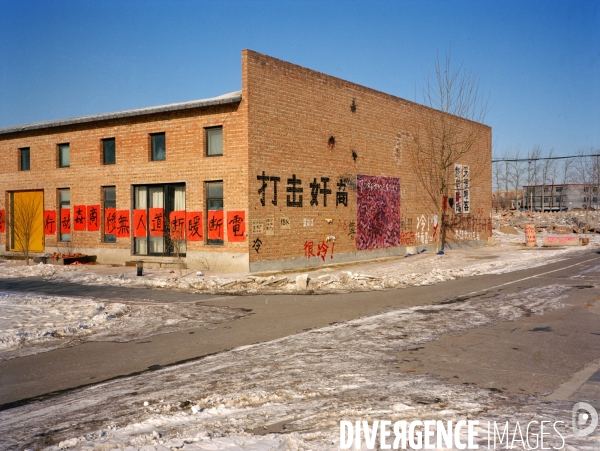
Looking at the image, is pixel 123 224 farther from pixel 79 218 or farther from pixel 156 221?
pixel 79 218

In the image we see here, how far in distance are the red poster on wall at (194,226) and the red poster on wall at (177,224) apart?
309mm

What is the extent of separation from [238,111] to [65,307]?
1085 centimetres

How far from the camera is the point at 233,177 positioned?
70.4 feet

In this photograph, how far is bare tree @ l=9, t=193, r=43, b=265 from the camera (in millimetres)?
27000

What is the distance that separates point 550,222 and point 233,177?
1965 inches

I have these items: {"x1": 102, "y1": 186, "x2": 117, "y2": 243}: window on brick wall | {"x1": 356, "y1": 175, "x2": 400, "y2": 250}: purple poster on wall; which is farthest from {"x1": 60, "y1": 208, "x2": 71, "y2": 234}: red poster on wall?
{"x1": 356, "y1": 175, "x2": 400, "y2": 250}: purple poster on wall

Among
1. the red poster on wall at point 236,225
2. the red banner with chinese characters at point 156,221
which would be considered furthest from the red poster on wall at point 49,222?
the red poster on wall at point 236,225

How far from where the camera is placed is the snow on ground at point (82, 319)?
9.76m

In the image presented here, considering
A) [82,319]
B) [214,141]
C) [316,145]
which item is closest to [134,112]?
[214,141]

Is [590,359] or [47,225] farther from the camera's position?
[47,225]

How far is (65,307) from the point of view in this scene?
12.9 metres

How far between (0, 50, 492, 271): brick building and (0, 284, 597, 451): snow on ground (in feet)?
45.0

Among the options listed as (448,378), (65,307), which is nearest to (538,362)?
(448,378)

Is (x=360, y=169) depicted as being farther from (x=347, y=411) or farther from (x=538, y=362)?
(x=347, y=411)
